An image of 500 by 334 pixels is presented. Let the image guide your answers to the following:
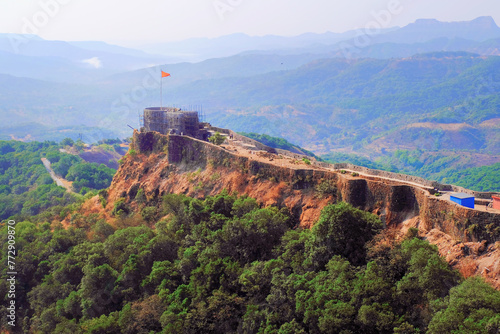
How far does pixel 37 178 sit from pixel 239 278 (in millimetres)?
64209

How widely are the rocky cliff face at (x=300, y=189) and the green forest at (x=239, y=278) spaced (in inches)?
37.9

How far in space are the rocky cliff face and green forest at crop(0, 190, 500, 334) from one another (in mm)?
962

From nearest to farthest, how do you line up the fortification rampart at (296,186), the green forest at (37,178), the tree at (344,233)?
the fortification rampart at (296,186)
the tree at (344,233)
the green forest at (37,178)

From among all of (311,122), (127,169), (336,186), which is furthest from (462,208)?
(311,122)

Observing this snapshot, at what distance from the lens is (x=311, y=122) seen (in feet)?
Answer: 632

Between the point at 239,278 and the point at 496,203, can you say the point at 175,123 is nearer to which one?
the point at 239,278

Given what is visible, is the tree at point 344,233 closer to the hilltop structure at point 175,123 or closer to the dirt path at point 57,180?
Answer: the hilltop structure at point 175,123

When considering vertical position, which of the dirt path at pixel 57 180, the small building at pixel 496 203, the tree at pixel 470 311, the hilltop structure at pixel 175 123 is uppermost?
the hilltop structure at pixel 175 123

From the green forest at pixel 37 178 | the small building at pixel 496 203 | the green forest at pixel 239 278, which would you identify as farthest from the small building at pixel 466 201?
the green forest at pixel 37 178

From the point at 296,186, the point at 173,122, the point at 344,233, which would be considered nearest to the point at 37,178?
the point at 173,122

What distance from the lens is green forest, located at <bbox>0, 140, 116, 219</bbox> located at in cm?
6625

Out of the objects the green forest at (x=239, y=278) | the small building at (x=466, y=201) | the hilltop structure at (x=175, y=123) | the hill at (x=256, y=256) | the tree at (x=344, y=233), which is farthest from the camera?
the hilltop structure at (x=175, y=123)

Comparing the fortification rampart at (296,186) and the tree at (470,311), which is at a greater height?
the fortification rampart at (296,186)

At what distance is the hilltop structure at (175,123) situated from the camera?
44688 millimetres
